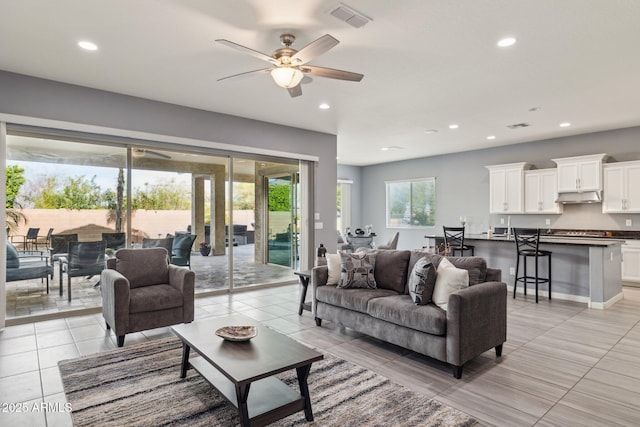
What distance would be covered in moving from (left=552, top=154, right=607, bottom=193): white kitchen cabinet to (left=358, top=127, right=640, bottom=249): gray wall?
0.45 metres

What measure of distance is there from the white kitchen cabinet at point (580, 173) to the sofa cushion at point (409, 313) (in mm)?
5458

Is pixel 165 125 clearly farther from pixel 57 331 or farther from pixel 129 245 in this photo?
pixel 57 331

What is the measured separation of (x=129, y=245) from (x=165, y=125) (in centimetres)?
178

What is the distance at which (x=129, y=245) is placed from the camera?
5.05 metres

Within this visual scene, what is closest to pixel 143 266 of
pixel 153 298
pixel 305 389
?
pixel 153 298

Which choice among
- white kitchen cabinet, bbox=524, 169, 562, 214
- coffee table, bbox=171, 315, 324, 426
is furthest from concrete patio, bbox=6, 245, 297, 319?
white kitchen cabinet, bbox=524, 169, 562, 214

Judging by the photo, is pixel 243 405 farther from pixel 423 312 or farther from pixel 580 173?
pixel 580 173

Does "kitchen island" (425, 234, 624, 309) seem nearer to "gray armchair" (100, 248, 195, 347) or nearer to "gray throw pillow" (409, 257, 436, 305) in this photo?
"gray throw pillow" (409, 257, 436, 305)

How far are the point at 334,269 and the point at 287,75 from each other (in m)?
2.14

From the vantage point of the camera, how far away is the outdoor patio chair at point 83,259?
15.4 ft

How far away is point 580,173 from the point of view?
6.87m

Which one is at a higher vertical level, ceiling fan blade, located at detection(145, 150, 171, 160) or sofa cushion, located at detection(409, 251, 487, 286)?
ceiling fan blade, located at detection(145, 150, 171, 160)

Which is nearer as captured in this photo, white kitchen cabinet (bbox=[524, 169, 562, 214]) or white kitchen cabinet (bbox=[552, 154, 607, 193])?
white kitchen cabinet (bbox=[552, 154, 607, 193])

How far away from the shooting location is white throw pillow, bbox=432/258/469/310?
121 inches
